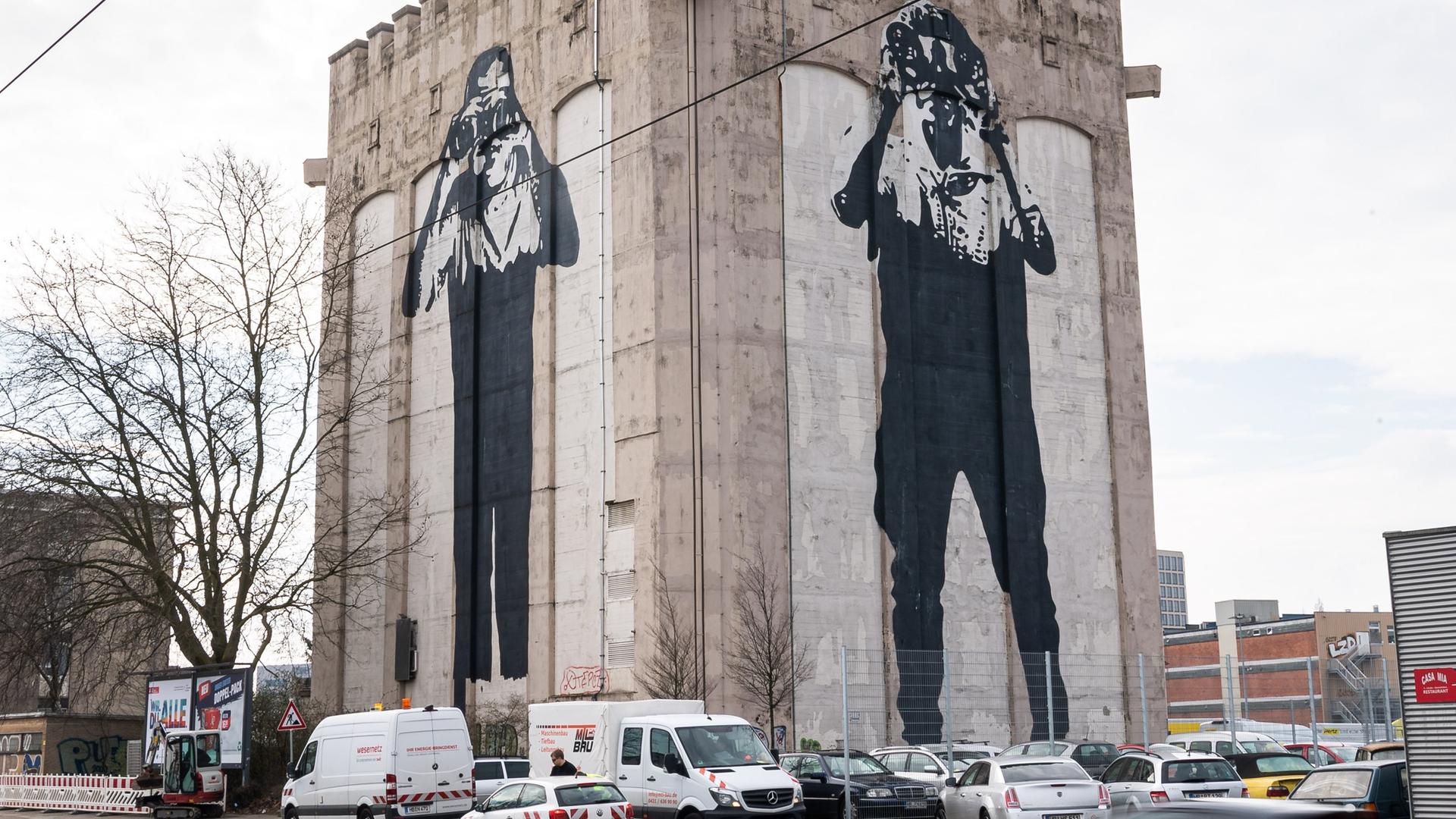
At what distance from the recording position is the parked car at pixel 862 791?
2778cm

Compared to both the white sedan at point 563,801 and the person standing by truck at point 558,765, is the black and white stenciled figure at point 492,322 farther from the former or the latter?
the white sedan at point 563,801

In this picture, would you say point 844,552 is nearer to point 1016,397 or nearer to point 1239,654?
point 1016,397

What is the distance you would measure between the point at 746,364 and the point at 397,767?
58.2ft

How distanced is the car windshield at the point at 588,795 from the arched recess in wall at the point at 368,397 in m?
30.4

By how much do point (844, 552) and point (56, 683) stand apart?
99.2 feet

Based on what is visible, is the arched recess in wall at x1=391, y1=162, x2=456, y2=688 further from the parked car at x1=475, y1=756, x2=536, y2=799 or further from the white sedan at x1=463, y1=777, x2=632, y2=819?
the white sedan at x1=463, y1=777, x2=632, y2=819

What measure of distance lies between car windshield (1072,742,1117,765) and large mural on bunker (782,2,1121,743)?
7.81m

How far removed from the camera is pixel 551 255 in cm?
4688

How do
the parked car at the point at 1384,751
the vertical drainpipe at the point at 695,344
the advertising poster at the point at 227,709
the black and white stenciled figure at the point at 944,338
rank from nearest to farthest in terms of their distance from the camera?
the parked car at the point at 1384,751
the advertising poster at the point at 227,709
the vertical drainpipe at the point at 695,344
the black and white stenciled figure at the point at 944,338

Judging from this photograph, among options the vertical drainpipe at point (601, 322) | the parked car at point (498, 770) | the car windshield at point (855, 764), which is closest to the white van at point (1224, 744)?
the car windshield at point (855, 764)

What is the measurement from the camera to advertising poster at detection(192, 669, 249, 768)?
38688mm

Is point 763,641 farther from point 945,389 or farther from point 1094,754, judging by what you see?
point 945,389

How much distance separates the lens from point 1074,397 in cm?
4966

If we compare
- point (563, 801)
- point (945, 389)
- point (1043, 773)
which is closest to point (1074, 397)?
point (945, 389)
